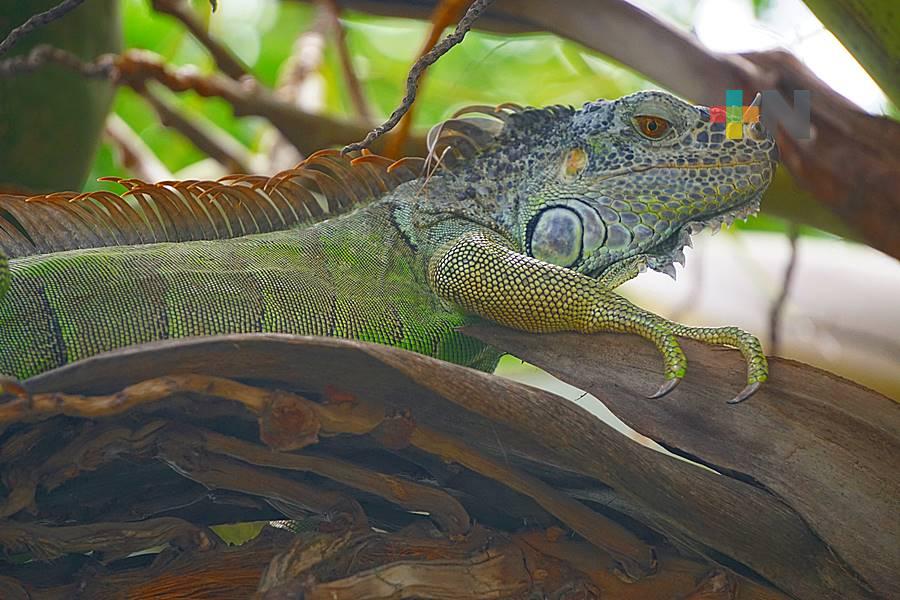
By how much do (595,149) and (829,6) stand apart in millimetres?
561

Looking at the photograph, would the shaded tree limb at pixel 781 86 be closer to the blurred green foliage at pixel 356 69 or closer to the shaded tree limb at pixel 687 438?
the shaded tree limb at pixel 687 438

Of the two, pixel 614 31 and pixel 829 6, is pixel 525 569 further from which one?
pixel 614 31

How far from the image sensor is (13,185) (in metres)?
2.62

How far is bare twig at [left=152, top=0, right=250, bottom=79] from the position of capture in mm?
3225

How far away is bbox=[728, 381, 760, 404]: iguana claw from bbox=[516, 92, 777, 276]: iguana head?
609 millimetres

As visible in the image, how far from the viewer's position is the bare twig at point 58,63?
2268 mm

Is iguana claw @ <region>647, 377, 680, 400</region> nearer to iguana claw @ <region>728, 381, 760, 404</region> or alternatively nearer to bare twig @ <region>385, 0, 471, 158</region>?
iguana claw @ <region>728, 381, 760, 404</region>

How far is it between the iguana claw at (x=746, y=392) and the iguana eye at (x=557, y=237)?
701mm

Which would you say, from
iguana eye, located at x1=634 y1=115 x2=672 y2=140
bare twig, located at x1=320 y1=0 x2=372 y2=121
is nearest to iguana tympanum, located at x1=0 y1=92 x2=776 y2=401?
iguana eye, located at x1=634 y1=115 x2=672 y2=140

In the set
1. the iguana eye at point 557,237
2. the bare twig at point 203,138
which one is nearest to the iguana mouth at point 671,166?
the iguana eye at point 557,237

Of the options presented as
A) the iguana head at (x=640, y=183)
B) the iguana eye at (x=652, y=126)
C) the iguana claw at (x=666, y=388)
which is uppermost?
the iguana eye at (x=652, y=126)

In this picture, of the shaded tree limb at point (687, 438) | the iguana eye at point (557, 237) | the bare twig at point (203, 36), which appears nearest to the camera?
the shaded tree limb at point (687, 438)

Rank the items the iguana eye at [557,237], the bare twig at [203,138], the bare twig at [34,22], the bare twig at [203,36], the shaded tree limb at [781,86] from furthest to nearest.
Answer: the bare twig at [203,138] → the bare twig at [203,36] → the shaded tree limb at [781,86] → the iguana eye at [557,237] → the bare twig at [34,22]

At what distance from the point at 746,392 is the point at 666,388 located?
127mm
